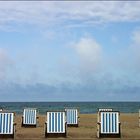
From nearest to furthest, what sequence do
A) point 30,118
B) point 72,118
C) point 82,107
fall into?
point 30,118, point 72,118, point 82,107

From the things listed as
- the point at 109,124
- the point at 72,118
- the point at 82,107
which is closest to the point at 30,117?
the point at 72,118

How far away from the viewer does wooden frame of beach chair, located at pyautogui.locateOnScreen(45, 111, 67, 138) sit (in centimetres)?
1447

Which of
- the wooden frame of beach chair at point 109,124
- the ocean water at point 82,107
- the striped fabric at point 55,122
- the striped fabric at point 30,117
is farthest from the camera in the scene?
the ocean water at point 82,107

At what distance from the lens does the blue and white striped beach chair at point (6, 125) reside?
14289 millimetres

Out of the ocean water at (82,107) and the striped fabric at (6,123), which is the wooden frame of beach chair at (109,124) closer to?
the striped fabric at (6,123)

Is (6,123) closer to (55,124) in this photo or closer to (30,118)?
(55,124)

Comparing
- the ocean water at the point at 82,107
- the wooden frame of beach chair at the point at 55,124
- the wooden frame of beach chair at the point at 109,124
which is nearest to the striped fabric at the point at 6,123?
the wooden frame of beach chair at the point at 55,124

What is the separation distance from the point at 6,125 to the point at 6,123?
61 mm

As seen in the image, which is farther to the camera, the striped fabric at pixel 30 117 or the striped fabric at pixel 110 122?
the striped fabric at pixel 30 117

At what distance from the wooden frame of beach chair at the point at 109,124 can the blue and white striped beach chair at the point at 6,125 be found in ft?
8.27

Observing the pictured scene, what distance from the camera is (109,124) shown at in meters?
14.3

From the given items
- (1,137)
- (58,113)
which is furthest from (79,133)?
(1,137)

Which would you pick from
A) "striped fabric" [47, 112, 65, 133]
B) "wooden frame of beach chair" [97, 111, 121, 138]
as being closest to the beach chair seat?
"striped fabric" [47, 112, 65, 133]

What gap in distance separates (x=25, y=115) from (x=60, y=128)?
445cm
